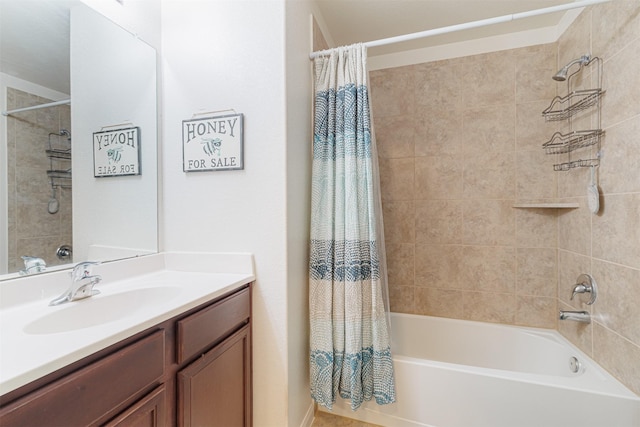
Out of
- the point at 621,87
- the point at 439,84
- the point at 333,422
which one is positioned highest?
the point at 439,84

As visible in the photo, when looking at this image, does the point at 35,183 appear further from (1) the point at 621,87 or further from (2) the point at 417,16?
(1) the point at 621,87

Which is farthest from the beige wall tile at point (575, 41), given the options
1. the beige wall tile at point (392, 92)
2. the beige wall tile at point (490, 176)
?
the beige wall tile at point (392, 92)

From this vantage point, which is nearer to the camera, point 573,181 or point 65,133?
point 65,133

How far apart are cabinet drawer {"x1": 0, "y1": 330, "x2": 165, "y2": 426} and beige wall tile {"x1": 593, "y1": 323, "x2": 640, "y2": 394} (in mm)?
1916

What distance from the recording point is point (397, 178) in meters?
2.22

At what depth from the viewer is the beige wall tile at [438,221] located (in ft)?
6.90

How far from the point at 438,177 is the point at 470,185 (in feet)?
0.77

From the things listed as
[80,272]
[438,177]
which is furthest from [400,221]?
[80,272]

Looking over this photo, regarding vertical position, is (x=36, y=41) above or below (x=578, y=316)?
above

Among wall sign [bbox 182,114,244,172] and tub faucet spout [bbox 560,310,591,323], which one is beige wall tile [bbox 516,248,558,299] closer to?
tub faucet spout [bbox 560,310,591,323]

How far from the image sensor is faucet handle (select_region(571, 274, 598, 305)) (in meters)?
1.44

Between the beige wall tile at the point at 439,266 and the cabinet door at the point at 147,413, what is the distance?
73.2 inches

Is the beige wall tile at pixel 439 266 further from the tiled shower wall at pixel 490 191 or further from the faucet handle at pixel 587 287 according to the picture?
the faucet handle at pixel 587 287

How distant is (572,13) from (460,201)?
4.33 feet
